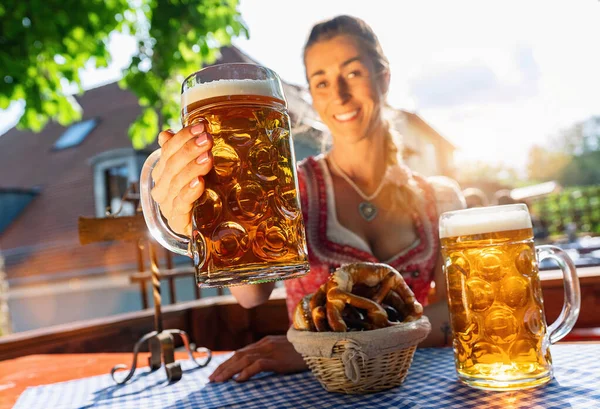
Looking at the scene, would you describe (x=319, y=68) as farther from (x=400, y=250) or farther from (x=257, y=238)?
(x=257, y=238)

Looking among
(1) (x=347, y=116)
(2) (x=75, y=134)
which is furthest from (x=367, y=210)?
(2) (x=75, y=134)

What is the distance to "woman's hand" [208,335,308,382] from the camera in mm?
1234

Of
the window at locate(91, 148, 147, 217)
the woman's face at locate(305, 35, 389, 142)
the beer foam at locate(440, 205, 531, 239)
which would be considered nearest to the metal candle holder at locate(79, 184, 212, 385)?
the woman's face at locate(305, 35, 389, 142)

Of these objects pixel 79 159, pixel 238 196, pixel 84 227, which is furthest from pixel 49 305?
pixel 238 196

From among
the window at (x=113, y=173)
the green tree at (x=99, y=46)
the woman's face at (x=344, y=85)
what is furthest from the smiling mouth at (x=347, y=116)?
the window at (x=113, y=173)

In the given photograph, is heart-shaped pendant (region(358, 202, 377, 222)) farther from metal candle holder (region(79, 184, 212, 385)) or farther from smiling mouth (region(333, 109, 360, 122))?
metal candle holder (region(79, 184, 212, 385))

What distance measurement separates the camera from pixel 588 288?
86.7 inches

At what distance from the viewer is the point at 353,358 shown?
3.06ft

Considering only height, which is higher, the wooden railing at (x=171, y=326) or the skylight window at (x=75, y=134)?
the skylight window at (x=75, y=134)

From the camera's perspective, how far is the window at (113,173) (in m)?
10.0

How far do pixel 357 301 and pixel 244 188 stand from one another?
1.01ft

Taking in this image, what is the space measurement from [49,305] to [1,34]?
9.22 meters

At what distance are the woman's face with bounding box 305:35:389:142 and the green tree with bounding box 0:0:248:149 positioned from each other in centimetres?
257

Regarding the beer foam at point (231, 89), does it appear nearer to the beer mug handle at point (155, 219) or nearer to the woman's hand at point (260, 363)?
the beer mug handle at point (155, 219)
